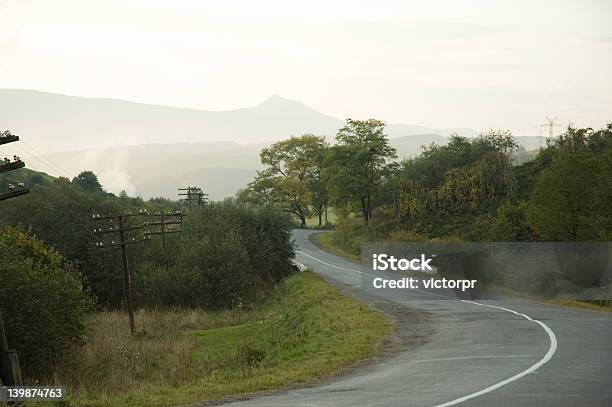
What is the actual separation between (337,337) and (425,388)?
465 inches

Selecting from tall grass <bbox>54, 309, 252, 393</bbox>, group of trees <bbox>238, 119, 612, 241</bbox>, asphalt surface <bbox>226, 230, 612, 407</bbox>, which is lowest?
tall grass <bbox>54, 309, 252, 393</bbox>

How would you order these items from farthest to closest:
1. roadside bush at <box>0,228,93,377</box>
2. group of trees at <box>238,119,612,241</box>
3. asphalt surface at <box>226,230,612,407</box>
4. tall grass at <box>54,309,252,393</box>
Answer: group of trees at <box>238,119,612,241</box> → roadside bush at <box>0,228,93,377</box> → tall grass at <box>54,309,252,393</box> → asphalt surface at <box>226,230,612,407</box>

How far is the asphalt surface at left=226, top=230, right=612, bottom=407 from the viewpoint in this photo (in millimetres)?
14281

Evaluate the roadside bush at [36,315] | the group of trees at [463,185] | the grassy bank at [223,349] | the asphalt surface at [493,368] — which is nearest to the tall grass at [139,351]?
the grassy bank at [223,349]

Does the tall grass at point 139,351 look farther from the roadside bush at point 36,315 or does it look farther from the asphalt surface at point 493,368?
the asphalt surface at point 493,368

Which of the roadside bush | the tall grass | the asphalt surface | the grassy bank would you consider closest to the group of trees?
the asphalt surface

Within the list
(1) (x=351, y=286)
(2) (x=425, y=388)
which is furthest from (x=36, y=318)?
(1) (x=351, y=286)

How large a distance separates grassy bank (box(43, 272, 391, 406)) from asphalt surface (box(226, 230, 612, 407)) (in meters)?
1.89

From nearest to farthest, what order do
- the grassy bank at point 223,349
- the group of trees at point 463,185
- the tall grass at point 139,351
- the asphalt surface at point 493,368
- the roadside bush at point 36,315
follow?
the asphalt surface at point 493,368 < the grassy bank at point 223,349 < the tall grass at point 139,351 < the roadside bush at point 36,315 < the group of trees at point 463,185

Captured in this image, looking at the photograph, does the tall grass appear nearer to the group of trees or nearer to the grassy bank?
the grassy bank

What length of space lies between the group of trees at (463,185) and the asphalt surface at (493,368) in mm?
10699

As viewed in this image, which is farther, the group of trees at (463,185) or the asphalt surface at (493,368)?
the group of trees at (463,185)

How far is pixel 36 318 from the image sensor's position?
30562 millimetres

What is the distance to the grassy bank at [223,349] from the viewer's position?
18047mm
